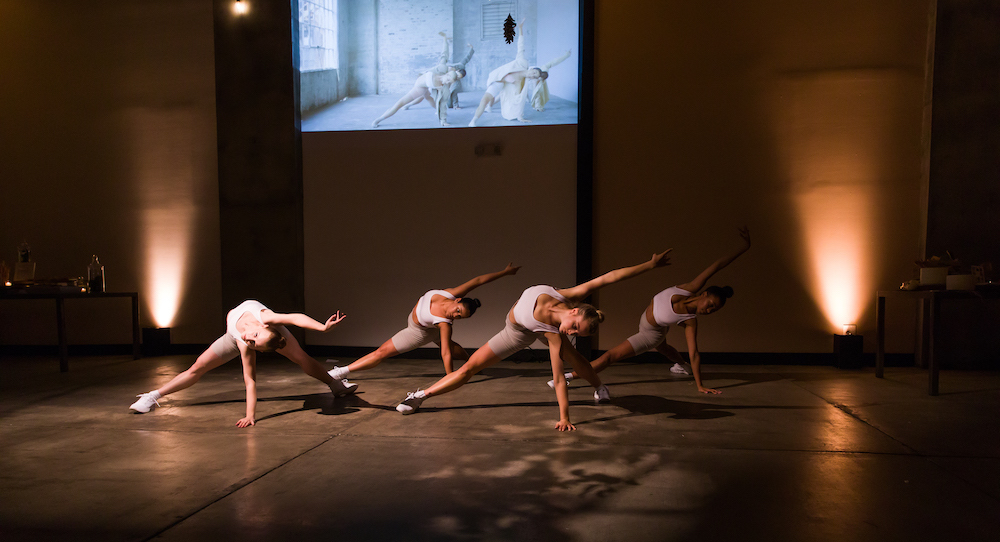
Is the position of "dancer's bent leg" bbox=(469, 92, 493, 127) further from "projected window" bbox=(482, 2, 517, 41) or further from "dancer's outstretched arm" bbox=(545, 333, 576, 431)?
"dancer's outstretched arm" bbox=(545, 333, 576, 431)

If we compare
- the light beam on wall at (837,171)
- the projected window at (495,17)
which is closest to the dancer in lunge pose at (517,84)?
the projected window at (495,17)

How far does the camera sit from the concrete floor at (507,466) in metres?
2.20

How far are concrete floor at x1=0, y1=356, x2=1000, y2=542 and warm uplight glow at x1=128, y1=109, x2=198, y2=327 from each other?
7.36 ft

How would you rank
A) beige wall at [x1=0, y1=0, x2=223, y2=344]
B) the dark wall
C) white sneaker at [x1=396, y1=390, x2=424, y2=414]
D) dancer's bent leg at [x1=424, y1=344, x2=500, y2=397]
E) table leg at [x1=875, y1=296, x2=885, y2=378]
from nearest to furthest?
dancer's bent leg at [x1=424, y1=344, x2=500, y2=397] → white sneaker at [x1=396, y1=390, x2=424, y2=414] → table leg at [x1=875, y1=296, x2=885, y2=378] → the dark wall → beige wall at [x1=0, y1=0, x2=223, y2=344]

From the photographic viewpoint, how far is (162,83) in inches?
275

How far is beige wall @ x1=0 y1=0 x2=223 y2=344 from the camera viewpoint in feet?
22.8

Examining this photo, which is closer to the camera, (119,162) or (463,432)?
(463,432)

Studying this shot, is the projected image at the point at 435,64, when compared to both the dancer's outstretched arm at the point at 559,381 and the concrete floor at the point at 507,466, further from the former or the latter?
the dancer's outstretched arm at the point at 559,381

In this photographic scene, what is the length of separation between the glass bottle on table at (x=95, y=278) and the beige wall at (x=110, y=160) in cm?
56

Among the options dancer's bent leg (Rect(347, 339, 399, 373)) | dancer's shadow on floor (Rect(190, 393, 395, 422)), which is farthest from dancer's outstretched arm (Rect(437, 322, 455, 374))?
dancer's shadow on floor (Rect(190, 393, 395, 422))

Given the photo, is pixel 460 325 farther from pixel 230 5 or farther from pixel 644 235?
pixel 230 5

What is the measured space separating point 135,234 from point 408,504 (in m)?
6.32

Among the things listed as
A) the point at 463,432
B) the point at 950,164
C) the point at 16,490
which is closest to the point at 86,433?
the point at 16,490

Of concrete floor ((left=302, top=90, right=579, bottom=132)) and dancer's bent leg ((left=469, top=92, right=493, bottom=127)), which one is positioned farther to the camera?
dancer's bent leg ((left=469, top=92, right=493, bottom=127))
